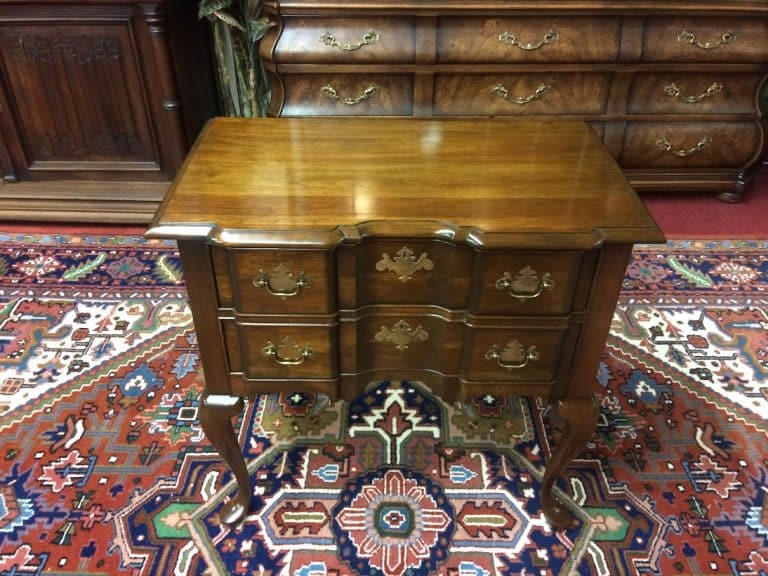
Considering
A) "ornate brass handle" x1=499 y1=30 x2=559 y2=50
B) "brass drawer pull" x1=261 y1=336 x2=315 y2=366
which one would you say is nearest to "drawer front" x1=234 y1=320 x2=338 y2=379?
"brass drawer pull" x1=261 y1=336 x2=315 y2=366

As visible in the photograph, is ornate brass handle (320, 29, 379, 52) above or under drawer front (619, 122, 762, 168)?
above

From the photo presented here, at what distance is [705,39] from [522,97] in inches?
32.0

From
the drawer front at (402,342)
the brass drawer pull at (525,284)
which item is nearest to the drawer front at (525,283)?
the brass drawer pull at (525,284)

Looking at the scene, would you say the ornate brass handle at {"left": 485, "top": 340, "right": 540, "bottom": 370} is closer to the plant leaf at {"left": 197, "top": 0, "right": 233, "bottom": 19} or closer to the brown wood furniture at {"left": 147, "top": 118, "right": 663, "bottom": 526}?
the brown wood furniture at {"left": 147, "top": 118, "right": 663, "bottom": 526}

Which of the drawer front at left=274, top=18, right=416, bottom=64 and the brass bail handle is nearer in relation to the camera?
the brass bail handle

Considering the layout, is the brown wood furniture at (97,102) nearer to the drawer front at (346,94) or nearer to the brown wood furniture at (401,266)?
the drawer front at (346,94)

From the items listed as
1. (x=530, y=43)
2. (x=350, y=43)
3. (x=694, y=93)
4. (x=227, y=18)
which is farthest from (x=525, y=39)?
(x=227, y=18)

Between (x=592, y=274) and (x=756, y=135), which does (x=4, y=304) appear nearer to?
(x=592, y=274)

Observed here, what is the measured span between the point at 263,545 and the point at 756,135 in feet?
9.07

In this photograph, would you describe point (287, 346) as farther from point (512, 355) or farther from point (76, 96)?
point (76, 96)

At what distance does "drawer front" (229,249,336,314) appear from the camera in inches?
45.8

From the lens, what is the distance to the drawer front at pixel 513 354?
127cm

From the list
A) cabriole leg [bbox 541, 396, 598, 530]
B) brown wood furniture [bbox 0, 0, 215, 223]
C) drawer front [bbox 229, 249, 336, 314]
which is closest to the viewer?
drawer front [bbox 229, 249, 336, 314]

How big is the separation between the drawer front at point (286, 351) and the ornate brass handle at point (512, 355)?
0.34m
